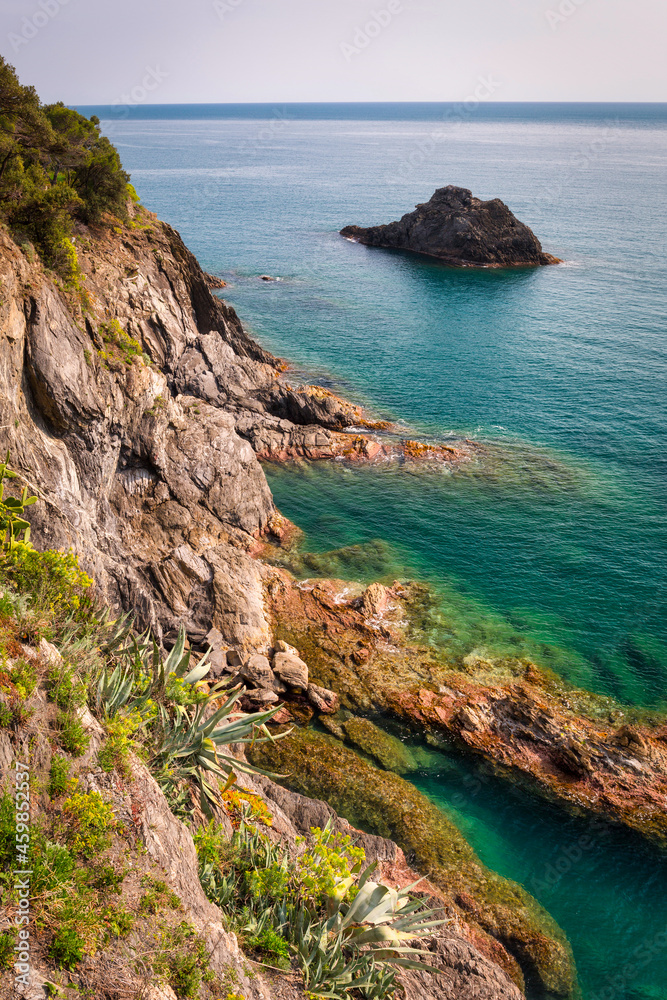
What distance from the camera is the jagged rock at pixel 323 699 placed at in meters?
25.4

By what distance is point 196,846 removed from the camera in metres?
11.6

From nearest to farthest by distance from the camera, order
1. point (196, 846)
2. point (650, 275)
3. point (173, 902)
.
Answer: point (173, 902), point (196, 846), point (650, 275)

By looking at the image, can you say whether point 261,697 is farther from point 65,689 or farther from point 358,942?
point 65,689

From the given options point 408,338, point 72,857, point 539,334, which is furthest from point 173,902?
point 539,334

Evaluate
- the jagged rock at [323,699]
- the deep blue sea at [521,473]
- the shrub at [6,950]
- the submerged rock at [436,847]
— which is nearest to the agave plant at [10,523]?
the shrub at [6,950]

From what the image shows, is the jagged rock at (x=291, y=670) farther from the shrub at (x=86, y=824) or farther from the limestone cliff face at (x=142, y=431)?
the shrub at (x=86, y=824)

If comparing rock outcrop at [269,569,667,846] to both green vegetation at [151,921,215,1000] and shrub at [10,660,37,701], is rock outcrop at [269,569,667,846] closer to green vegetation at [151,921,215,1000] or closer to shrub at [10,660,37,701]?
green vegetation at [151,921,215,1000]

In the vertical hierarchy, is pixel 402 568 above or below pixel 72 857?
below

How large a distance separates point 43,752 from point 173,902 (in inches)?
119

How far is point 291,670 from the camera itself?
26.2 m

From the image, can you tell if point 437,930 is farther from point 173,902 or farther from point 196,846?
point 173,902

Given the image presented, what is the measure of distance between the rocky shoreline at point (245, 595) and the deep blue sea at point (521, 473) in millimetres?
1625

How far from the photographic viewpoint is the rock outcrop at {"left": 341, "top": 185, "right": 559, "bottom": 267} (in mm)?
95438

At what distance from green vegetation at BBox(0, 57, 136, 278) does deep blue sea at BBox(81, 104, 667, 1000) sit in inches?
769
